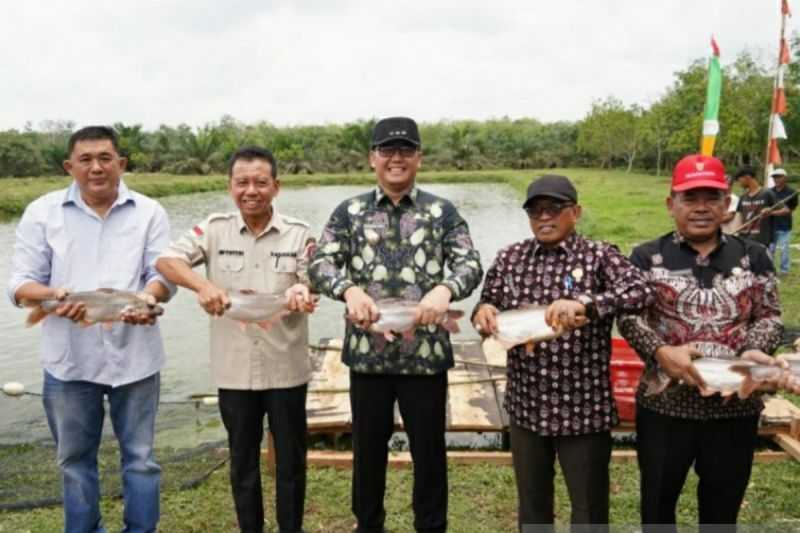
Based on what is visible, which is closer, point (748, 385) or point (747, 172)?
point (748, 385)

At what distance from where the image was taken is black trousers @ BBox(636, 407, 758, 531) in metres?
3.39

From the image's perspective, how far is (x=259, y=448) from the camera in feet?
13.4

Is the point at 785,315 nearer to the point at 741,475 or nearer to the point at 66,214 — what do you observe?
the point at 741,475

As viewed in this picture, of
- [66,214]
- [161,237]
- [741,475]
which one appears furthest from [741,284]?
[66,214]

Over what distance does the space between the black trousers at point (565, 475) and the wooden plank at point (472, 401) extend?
227 cm

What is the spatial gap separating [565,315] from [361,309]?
39.7 inches

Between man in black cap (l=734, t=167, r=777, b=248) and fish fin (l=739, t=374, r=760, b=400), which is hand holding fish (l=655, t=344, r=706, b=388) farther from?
man in black cap (l=734, t=167, r=777, b=248)

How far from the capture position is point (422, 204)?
3.91 m

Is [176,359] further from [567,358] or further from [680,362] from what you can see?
[680,362]

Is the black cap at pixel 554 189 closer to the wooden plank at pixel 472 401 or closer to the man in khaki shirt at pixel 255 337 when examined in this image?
the man in khaki shirt at pixel 255 337

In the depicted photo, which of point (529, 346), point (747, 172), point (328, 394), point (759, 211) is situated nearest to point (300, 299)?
point (529, 346)

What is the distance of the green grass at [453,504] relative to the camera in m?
4.60

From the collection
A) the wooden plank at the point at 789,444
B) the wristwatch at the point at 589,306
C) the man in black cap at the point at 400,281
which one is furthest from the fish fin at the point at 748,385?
the wooden plank at the point at 789,444

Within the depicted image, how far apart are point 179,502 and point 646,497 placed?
10.5 feet
